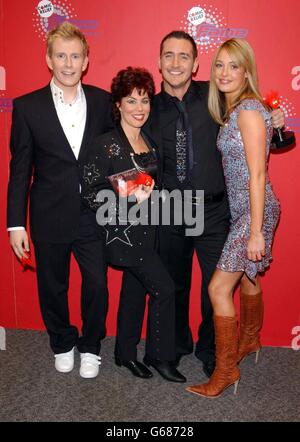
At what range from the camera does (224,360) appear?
2.69 metres

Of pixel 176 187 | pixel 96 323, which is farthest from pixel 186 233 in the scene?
pixel 96 323

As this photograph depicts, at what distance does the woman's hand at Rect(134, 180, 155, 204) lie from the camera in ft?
8.49

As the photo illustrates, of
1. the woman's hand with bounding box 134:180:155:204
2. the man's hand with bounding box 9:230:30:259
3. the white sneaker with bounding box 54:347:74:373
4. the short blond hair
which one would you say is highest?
the short blond hair

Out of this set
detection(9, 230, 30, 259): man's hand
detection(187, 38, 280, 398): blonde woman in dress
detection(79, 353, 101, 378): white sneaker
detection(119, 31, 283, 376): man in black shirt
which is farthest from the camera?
detection(79, 353, 101, 378): white sneaker

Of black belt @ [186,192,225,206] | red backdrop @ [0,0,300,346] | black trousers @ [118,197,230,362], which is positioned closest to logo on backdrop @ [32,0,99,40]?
red backdrop @ [0,0,300,346]

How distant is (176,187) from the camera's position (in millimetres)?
2783

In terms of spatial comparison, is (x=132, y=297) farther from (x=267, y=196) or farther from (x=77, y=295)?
(x=267, y=196)

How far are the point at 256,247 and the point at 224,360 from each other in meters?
0.67

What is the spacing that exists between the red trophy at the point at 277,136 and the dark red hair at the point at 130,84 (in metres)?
0.64

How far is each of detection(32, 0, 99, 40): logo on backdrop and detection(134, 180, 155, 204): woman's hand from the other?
1.06 metres

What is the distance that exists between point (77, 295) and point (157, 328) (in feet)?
2.68

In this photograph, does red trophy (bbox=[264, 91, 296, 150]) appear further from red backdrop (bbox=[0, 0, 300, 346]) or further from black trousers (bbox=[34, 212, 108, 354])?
black trousers (bbox=[34, 212, 108, 354])

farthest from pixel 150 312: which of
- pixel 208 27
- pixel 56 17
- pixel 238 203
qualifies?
pixel 56 17

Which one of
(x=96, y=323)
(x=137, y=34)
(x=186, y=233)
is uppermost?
(x=137, y=34)
